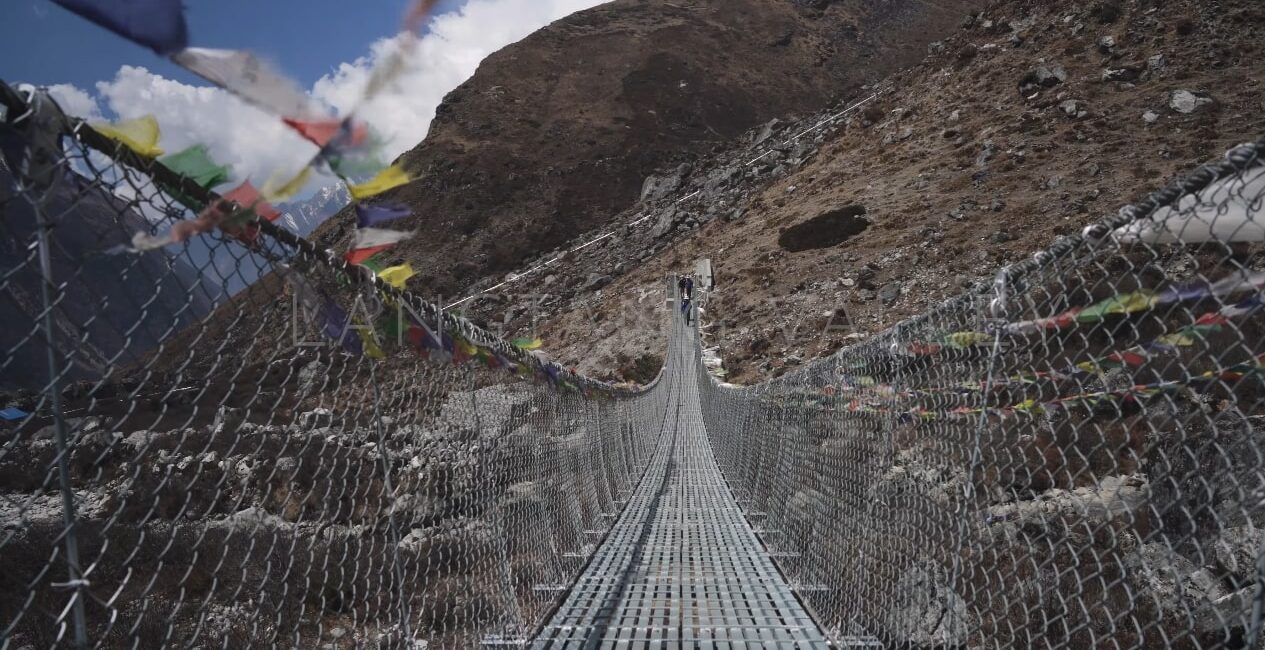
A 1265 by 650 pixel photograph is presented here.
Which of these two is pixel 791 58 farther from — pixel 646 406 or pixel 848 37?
pixel 646 406

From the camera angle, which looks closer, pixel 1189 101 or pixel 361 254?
pixel 361 254

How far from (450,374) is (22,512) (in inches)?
74.9

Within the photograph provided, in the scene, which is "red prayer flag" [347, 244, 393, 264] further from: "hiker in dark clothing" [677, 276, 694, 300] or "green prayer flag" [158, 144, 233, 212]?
"hiker in dark clothing" [677, 276, 694, 300]

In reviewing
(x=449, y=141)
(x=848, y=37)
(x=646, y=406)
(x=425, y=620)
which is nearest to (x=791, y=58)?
(x=848, y=37)

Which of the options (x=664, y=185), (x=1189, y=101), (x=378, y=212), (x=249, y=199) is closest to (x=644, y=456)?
(x=378, y=212)

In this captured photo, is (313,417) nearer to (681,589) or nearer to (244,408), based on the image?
(244,408)

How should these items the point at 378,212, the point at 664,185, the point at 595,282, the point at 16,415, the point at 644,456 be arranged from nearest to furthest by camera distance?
the point at 16,415
the point at 378,212
the point at 644,456
the point at 595,282
the point at 664,185

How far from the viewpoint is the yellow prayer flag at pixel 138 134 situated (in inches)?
46.3

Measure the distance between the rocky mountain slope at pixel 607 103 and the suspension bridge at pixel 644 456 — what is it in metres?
32.8

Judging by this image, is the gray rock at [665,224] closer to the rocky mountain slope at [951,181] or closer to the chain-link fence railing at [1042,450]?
the rocky mountain slope at [951,181]

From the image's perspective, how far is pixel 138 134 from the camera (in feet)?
3.96

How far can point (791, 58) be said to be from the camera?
61875mm

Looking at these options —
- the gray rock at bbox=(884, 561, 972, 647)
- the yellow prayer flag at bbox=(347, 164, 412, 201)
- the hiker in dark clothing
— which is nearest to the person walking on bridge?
the hiker in dark clothing

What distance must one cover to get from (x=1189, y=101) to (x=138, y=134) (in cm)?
2175
